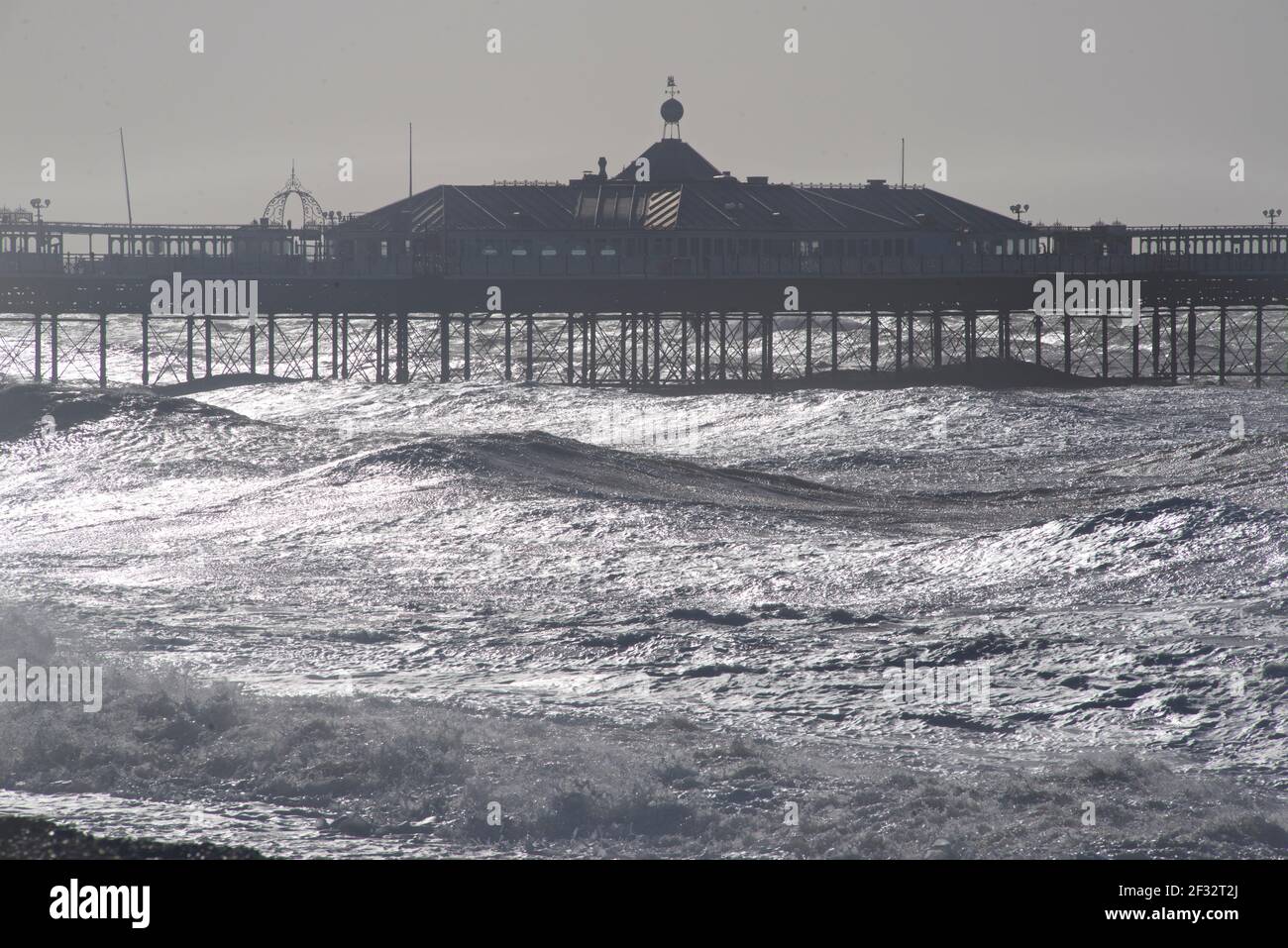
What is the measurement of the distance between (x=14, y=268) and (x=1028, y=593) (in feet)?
168

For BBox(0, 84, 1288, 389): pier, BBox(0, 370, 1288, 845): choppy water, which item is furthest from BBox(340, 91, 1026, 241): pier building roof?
BBox(0, 370, 1288, 845): choppy water

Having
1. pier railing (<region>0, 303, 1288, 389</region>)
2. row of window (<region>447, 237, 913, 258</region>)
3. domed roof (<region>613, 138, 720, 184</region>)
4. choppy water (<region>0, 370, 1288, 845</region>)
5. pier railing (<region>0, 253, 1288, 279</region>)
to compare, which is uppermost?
domed roof (<region>613, 138, 720, 184</region>)

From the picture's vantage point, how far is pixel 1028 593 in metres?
16.7

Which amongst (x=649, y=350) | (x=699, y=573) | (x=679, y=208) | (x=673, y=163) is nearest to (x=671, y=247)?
(x=679, y=208)

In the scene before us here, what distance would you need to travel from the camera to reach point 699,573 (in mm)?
18359

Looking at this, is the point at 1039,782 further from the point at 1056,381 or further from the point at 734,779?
the point at 1056,381

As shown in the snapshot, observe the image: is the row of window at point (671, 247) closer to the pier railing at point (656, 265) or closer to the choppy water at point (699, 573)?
the pier railing at point (656, 265)

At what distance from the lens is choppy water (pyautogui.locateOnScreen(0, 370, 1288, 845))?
12734 millimetres

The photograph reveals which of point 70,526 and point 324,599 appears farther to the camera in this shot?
point 70,526

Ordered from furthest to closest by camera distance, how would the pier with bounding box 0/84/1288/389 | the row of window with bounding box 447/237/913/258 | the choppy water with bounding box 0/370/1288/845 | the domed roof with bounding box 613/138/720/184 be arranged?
the domed roof with bounding box 613/138/720/184
the row of window with bounding box 447/237/913/258
the pier with bounding box 0/84/1288/389
the choppy water with bounding box 0/370/1288/845

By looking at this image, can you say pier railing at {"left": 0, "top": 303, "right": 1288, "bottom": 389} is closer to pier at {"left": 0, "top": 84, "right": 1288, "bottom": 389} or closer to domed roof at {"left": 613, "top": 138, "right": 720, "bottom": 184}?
pier at {"left": 0, "top": 84, "right": 1288, "bottom": 389}

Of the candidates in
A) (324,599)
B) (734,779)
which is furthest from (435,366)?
(734,779)

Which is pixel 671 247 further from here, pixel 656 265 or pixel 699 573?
pixel 699 573

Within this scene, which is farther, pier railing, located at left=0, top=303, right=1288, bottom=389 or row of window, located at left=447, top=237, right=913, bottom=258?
row of window, located at left=447, top=237, right=913, bottom=258
